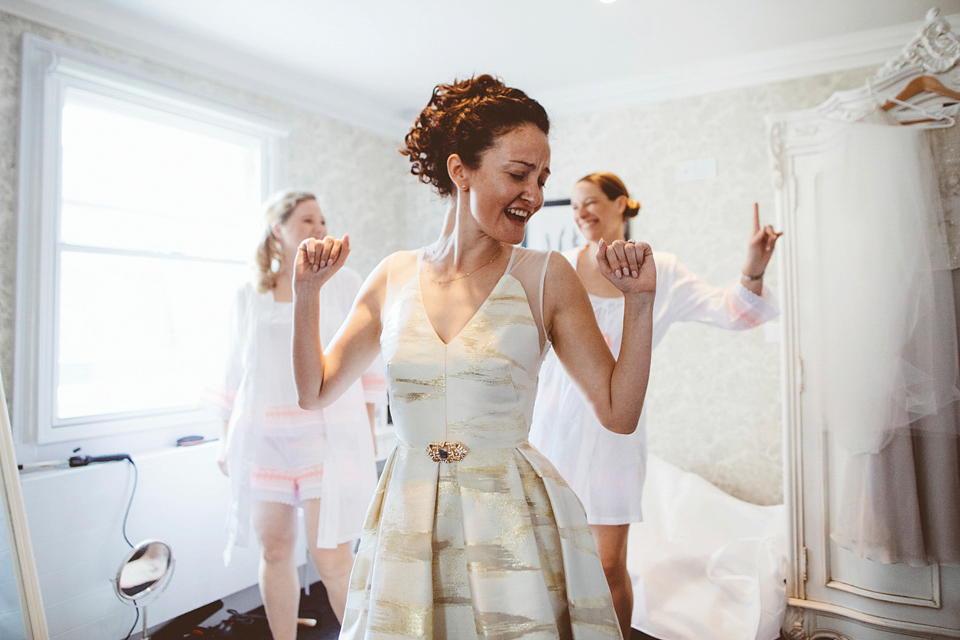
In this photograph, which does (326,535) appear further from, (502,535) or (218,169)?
(218,169)

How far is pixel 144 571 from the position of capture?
85.8 inches

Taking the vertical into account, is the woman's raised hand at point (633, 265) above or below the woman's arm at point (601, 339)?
above

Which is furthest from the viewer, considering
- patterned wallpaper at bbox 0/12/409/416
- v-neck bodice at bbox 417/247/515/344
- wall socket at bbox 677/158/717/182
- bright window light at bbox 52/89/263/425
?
wall socket at bbox 677/158/717/182

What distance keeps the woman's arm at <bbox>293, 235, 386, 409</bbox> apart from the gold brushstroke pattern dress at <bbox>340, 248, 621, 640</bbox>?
0.12 meters

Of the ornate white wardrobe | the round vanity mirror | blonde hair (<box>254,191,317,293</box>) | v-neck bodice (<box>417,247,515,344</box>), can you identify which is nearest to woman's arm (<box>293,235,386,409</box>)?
v-neck bodice (<box>417,247,515,344</box>)

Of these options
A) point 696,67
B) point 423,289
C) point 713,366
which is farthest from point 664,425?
point 423,289

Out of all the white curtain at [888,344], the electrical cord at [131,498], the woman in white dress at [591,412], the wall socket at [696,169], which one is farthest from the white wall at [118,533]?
the wall socket at [696,169]

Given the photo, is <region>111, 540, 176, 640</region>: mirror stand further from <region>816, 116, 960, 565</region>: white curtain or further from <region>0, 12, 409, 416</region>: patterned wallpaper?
<region>816, 116, 960, 565</region>: white curtain

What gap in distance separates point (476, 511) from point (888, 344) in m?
1.49

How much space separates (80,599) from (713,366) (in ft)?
9.82

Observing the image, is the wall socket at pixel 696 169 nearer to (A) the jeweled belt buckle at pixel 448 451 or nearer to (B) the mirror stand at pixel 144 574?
(A) the jeweled belt buckle at pixel 448 451

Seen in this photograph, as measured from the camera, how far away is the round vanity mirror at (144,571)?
2.11 meters

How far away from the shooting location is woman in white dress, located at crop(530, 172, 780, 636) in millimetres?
1728

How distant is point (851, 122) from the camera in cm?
194
